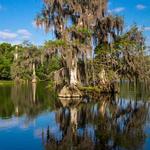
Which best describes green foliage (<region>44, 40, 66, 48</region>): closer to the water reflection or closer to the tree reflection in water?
the water reflection

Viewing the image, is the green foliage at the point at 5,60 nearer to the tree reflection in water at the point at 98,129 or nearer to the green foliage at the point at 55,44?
the green foliage at the point at 55,44

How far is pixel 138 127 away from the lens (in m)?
18.3

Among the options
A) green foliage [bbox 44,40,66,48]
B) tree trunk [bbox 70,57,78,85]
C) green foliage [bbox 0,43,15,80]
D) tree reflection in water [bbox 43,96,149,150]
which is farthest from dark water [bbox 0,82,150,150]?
green foliage [bbox 0,43,15,80]

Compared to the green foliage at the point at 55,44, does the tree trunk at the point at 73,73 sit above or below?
below

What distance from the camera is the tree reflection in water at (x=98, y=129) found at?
1448cm

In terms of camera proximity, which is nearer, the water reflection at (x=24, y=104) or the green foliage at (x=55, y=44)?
the water reflection at (x=24, y=104)

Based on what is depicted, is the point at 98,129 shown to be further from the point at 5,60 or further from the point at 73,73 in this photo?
the point at 5,60

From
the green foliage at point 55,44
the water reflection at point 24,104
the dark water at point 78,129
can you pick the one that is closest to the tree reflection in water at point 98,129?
the dark water at point 78,129

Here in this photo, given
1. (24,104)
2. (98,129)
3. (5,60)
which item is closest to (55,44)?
(24,104)

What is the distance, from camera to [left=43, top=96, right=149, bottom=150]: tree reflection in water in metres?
14.5

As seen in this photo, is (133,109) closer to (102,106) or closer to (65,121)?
(102,106)

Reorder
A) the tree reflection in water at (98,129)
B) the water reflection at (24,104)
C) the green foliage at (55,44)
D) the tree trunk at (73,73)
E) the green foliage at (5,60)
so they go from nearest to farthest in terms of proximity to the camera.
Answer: the tree reflection in water at (98,129)
the water reflection at (24,104)
the green foliage at (55,44)
the tree trunk at (73,73)
the green foliage at (5,60)

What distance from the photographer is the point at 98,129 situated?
58.3ft

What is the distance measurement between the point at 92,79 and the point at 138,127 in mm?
19413
